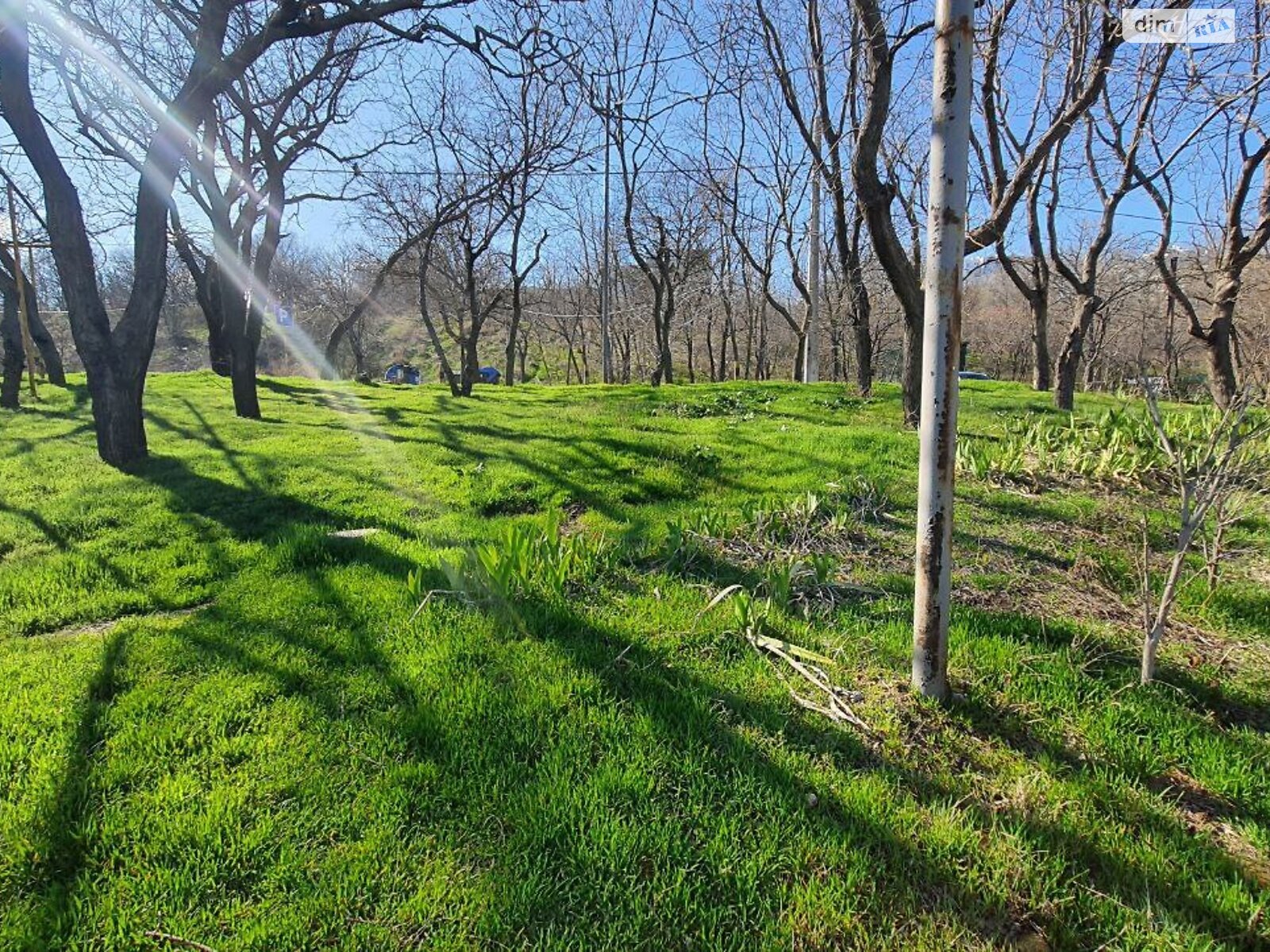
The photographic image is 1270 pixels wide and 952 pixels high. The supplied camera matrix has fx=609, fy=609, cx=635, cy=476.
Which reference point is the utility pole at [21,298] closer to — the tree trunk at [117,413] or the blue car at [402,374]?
the tree trunk at [117,413]

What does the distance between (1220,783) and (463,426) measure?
324 inches

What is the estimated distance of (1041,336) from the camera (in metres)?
15.0

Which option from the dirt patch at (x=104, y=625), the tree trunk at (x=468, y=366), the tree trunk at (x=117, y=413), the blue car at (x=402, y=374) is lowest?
the dirt patch at (x=104, y=625)

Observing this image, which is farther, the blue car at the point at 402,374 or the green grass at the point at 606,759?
the blue car at the point at 402,374

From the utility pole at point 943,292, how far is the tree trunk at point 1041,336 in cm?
1487

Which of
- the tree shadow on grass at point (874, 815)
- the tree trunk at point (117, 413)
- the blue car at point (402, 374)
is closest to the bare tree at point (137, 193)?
the tree trunk at point (117, 413)

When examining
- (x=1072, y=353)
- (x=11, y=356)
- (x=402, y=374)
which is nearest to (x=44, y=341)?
(x=11, y=356)

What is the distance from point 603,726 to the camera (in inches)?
82.3

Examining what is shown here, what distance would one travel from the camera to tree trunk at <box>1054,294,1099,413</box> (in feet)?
34.5

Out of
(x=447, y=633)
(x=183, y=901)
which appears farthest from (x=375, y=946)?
(x=447, y=633)

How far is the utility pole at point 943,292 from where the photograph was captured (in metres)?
1.80

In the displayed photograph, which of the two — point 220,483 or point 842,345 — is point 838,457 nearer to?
point 220,483

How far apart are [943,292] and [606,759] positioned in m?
1.78

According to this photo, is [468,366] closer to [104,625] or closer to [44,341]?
[44,341]
